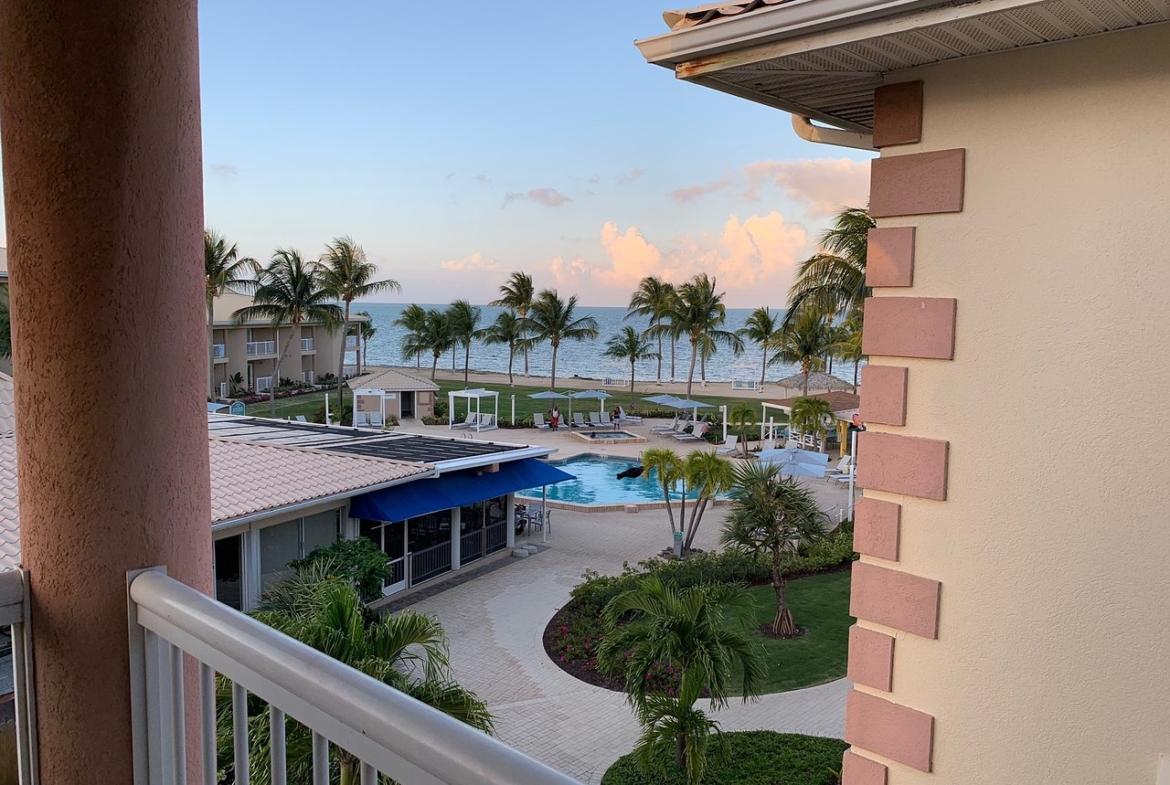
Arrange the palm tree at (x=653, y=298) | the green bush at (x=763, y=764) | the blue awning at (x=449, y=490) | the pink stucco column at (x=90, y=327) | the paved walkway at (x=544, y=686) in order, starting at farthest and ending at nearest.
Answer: the palm tree at (x=653, y=298), the blue awning at (x=449, y=490), the paved walkway at (x=544, y=686), the green bush at (x=763, y=764), the pink stucco column at (x=90, y=327)

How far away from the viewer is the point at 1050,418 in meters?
2.95

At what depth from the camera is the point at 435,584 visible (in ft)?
54.9

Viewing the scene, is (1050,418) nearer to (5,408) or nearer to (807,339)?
Result: (5,408)

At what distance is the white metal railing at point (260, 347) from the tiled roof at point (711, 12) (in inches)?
1934

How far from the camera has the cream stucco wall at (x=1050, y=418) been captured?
9.07ft

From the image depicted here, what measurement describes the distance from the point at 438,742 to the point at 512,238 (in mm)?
93387

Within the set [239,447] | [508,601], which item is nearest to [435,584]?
[508,601]

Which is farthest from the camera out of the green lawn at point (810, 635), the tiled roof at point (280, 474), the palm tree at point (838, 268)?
the palm tree at point (838, 268)

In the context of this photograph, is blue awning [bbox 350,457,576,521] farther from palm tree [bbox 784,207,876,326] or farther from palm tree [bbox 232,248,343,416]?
palm tree [bbox 232,248,343,416]

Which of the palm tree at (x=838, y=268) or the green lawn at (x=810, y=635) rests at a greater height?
the palm tree at (x=838, y=268)

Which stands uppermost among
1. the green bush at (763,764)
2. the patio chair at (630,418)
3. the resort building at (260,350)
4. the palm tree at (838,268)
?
the palm tree at (838,268)

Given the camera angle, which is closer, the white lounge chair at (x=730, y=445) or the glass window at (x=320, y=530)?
the glass window at (x=320, y=530)

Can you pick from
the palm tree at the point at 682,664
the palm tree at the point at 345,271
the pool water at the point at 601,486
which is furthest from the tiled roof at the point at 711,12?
the palm tree at the point at 345,271

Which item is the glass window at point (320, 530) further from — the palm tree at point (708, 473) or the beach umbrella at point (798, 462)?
the beach umbrella at point (798, 462)
